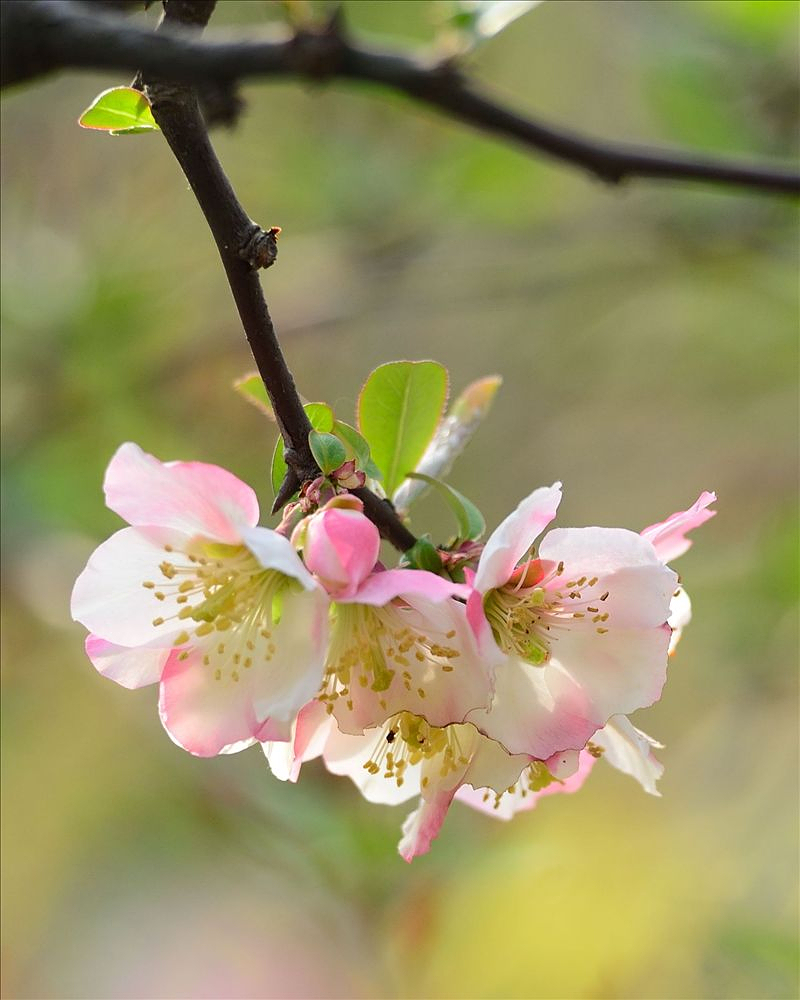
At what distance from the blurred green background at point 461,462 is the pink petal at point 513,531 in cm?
57

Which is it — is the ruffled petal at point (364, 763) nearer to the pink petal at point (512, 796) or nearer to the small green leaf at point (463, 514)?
the pink petal at point (512, 796)

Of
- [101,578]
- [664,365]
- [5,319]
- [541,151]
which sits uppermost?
[541,151]

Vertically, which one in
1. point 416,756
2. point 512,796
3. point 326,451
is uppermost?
point 326,451

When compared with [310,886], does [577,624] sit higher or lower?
higher

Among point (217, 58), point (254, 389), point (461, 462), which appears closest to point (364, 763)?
point (254, 389)

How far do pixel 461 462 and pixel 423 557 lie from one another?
234 centimetres

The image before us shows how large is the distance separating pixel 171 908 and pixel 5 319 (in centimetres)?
177

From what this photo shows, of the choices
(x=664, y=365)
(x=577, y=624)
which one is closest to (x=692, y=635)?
(x=664, y=365)

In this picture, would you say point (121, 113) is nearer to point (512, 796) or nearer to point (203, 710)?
point (203, 710)

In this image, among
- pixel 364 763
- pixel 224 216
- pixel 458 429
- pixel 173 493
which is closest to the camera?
pixel 224 216

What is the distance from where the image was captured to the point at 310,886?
173cm

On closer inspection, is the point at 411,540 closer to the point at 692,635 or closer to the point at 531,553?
the point at 531,553

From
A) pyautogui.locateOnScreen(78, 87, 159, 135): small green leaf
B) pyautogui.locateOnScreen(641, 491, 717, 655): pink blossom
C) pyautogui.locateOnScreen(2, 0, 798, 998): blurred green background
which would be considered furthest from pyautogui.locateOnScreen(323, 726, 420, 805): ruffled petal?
pyautogui.locateOnScreen(2, 0, 798, 998): blurred green background

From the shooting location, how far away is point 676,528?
2.30ft
